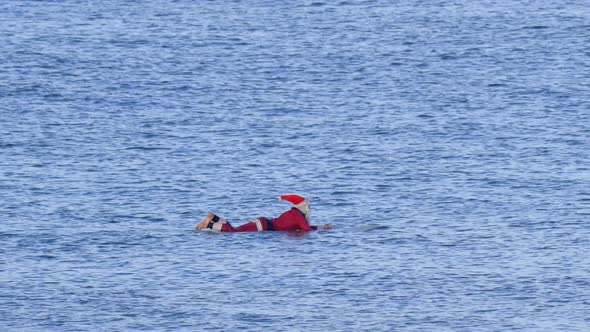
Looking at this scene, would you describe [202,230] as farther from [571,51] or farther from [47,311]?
[571,51]

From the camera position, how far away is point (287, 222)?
42969 mm

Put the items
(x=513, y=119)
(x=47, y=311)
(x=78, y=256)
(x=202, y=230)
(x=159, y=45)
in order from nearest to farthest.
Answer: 1. (x=47, y=311)
2. (x=78, y=256)
3. (x=202, y=230)
4. (x=513, y=119)
5. (x=159, y=45)

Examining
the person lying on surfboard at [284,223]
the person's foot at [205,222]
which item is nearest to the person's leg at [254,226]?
the person lying on surfboard at [284,223]

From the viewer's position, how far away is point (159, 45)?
78.1m

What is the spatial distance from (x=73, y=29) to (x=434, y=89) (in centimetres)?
2358

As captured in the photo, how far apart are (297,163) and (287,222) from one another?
1044 cm

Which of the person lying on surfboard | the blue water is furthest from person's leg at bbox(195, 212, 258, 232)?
the blue water

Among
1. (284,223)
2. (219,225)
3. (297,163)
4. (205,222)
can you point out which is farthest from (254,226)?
(297,163)

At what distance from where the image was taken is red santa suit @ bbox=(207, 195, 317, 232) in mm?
42812

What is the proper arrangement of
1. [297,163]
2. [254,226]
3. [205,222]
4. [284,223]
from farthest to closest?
[297,163] → [284,223] → [254,226] → [205,222]

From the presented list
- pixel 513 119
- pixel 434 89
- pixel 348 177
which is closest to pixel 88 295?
pixel 348 177

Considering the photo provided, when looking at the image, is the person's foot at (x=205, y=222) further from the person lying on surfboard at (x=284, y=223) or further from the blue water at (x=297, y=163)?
the blue water at (x=297, y=163)

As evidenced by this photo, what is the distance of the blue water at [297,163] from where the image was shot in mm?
36562

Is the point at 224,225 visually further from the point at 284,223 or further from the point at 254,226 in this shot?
the point at 284,223
